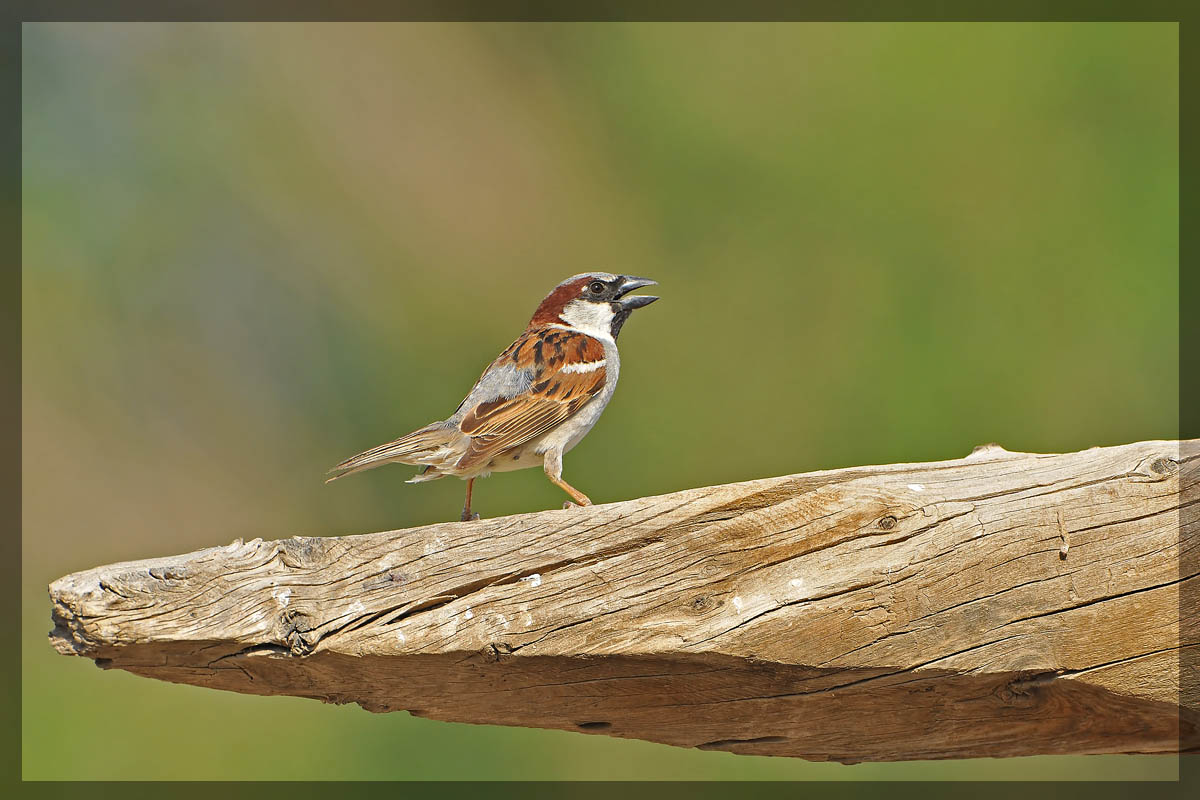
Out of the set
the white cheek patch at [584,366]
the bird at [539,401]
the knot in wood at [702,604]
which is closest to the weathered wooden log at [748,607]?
the knot in wood at [702,604]

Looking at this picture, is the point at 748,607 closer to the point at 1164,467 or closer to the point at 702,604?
the point at 702,604

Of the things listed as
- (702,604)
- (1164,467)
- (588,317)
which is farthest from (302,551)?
(1164,467)

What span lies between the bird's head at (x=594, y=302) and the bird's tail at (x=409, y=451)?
0.70m

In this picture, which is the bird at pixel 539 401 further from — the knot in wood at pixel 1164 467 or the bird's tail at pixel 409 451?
the knot in wood at pixel 1164 467

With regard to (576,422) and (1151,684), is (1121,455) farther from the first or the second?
(576,422)

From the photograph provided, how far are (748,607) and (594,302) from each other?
1.63 m

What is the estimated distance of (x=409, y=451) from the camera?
109 inches

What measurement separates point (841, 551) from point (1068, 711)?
2.07 ft

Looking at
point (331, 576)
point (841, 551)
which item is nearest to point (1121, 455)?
point (841, 551)

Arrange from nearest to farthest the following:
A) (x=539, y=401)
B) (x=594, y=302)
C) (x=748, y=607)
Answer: (x=748, y=607), (x=539, y=401), (x=594, y=302)

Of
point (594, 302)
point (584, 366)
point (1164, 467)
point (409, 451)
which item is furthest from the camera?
point (594, 302)

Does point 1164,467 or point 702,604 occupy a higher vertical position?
point 1164,467

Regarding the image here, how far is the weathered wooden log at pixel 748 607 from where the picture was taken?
1.90 m

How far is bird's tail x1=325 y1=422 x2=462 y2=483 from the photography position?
2.71 meters
